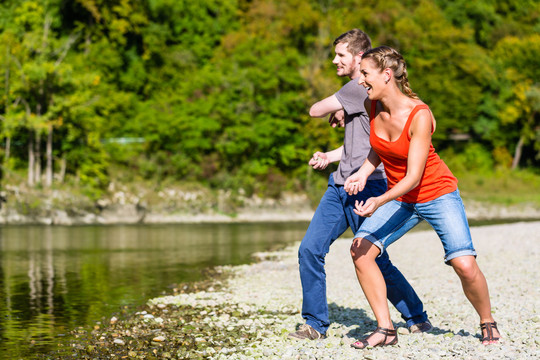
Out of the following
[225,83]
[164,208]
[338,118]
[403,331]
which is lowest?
[164,208]

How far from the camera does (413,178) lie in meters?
5.30

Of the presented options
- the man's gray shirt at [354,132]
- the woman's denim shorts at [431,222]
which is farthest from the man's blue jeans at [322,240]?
the woman's denim shorts at [431,222]

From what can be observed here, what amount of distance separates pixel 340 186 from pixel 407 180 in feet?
3.55

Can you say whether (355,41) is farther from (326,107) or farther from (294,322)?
(294,322)

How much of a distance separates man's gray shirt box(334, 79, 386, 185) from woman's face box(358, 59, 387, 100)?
0.53 metres

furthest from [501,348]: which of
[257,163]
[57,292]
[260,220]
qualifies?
[257,163]

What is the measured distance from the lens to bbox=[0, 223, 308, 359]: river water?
27.0ft

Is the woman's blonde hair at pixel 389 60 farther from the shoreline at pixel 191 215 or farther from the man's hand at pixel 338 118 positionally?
the shoreline at pixel 191 215

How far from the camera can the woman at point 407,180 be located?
5.34 meters

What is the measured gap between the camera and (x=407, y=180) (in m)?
5.30

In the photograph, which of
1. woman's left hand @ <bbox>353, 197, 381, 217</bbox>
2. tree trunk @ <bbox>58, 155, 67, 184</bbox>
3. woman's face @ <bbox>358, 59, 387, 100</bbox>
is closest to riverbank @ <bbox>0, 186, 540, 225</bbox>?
tree trunk @ <bbox>58, 155, 67, 184</bbox>

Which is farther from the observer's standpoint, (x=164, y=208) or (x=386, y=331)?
(x=164, y=208)

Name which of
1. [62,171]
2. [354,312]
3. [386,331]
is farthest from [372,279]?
[62,171]

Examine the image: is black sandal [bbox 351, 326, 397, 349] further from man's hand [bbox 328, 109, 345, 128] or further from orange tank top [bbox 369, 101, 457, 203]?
man's hand [bbox 328, 109, 345, 128]
